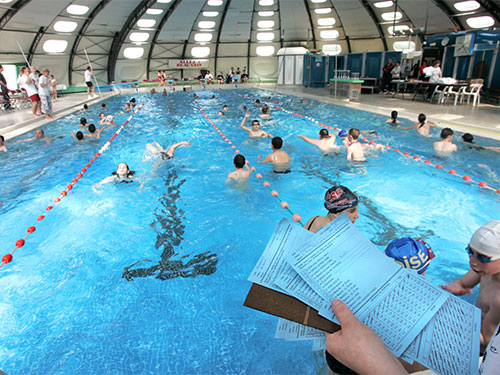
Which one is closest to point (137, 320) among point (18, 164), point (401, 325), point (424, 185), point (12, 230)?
point (401, 325)

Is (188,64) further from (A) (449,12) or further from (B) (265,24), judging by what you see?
(A) (449,12)

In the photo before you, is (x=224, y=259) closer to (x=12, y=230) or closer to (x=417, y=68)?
(x=12, y=230)

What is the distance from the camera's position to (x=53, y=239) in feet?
14.5

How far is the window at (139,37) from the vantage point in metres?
24.3

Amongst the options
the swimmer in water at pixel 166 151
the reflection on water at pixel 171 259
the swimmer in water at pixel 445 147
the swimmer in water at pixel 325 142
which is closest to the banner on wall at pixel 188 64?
the swimmer in water at pixel 166 151

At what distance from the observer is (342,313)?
0.92 meters

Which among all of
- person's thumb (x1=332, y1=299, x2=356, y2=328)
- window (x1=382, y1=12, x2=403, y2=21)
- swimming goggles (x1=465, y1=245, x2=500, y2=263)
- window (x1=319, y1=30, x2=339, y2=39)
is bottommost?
swimming goggles (x1=465, y1=245, x2=500, y2=263)

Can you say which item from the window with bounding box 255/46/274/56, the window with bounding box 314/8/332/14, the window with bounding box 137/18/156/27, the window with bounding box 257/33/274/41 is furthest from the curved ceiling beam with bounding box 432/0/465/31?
the window with bounding box 137/18/156/27

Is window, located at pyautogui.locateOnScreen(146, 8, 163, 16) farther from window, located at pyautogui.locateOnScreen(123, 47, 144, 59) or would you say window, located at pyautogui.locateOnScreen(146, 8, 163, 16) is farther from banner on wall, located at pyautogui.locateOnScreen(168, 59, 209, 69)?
banner on wall, located at pyautogui.locateOnScreen(168, 59, 209, 69)

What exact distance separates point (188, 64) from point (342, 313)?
30.7 metres

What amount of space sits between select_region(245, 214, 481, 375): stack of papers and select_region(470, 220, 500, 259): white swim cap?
1.75 ft

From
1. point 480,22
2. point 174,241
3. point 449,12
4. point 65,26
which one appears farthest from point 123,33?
point 174,241

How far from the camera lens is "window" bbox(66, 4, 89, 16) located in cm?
1766

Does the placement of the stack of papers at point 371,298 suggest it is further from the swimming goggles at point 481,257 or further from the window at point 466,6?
the window at point 466,6
